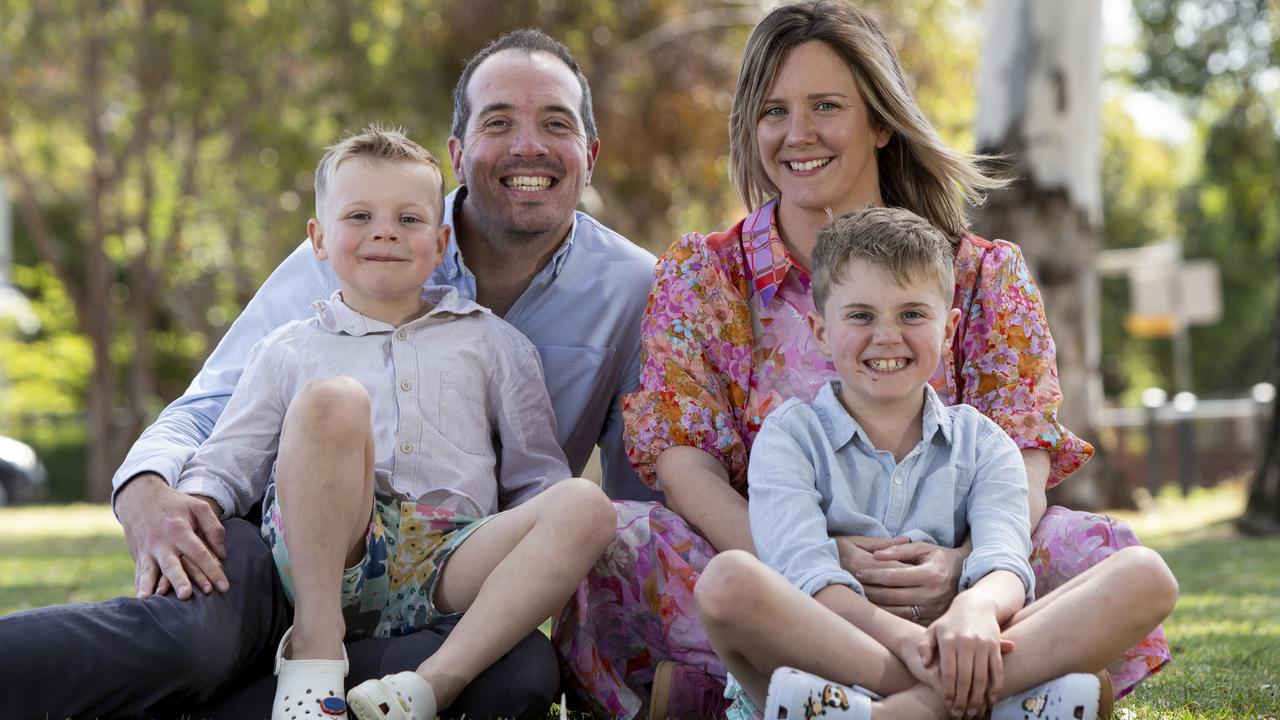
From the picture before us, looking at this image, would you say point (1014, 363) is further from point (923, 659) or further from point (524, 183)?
point (524, 183)

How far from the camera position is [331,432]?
310 cm

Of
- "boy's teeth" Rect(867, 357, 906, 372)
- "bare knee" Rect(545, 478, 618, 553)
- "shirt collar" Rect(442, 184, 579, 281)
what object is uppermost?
"shirt collar" Rect(442, 184, 579, 281)

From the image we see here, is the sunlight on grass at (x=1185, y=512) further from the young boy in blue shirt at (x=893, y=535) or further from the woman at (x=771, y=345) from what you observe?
the young boy in blue shirt at (x=893, y=535)

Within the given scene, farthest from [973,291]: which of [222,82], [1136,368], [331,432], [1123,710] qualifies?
[1136,368]

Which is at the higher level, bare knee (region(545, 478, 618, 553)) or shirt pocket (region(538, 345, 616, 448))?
shirt pocket (region(538, 345, 616, 448))

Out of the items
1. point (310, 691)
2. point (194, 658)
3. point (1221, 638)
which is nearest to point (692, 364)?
point (310, 691)

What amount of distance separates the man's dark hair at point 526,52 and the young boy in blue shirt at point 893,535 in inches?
55.9

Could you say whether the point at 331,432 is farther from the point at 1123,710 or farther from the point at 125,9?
the point at 125,9

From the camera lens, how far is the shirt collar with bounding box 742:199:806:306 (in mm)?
3678

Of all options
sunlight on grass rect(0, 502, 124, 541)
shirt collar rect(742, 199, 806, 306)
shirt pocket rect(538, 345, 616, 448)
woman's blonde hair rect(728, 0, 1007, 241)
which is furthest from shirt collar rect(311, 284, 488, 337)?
sunlight on grass rect(0, 502, 124, 541)

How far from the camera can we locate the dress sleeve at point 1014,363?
340cm

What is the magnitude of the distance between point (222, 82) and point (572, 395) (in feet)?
45.4

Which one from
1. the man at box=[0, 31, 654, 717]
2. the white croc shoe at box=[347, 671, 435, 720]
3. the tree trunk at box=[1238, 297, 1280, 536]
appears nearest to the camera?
the white croc shoe at box=[347, 671, 435, 720]

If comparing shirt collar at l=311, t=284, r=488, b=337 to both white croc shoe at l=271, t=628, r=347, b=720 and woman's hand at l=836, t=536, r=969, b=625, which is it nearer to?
white croc shoe at l=271, t=628, r=347, b=720
